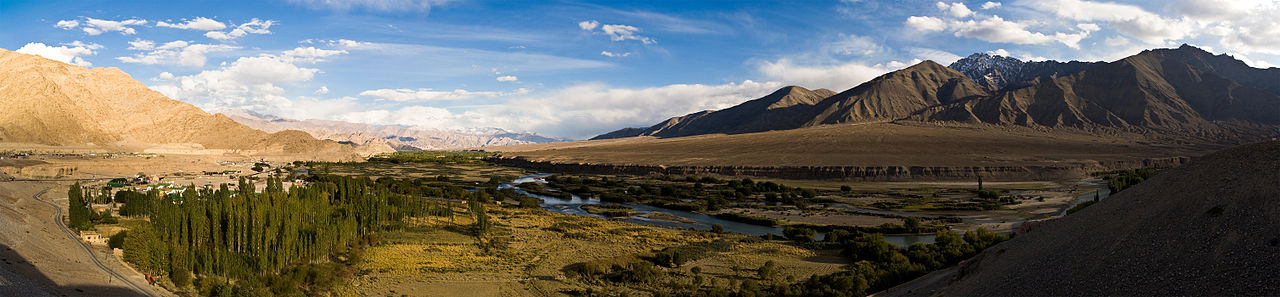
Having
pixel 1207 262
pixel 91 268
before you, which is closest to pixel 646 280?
pixel 1207 262

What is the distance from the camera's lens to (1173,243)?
54.2ft

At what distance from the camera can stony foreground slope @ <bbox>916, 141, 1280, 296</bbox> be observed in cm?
1451

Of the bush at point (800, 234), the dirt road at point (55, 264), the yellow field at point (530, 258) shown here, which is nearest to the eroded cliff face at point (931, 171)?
the bush at point (800, 234)

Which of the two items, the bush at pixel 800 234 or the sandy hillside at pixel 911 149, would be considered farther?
the sandy hillside at pixel 911 149

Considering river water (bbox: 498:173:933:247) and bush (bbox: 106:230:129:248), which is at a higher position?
bush (bbox: 106:230:129:248)

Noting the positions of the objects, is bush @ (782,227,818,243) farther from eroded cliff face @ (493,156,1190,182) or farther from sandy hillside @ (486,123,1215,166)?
sandy hillside @ (486,123,1215,166)

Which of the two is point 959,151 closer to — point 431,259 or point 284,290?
point 431,259

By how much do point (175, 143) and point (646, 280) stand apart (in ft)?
742

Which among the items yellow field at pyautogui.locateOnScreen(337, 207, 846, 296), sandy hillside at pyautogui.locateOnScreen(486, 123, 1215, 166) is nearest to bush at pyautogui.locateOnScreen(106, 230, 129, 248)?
yellow field at pyautogui.locateOnScreen(337, 207, 846, 296)

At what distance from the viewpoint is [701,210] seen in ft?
236

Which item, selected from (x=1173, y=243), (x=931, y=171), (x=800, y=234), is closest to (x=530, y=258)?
(x=800, y=234)

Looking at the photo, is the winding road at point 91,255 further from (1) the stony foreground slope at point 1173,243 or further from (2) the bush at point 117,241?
(1) the stony foreground slope at point 1173,243

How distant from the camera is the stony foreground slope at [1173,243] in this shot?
1451cm

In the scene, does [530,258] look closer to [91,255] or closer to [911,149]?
[91,255]
